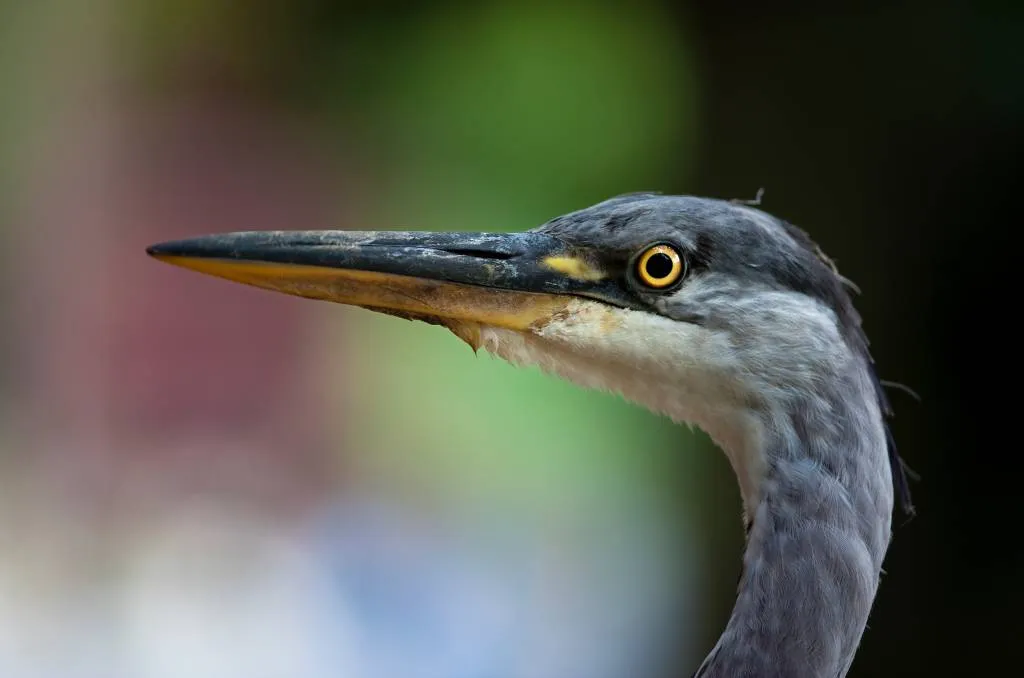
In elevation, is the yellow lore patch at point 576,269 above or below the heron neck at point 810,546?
above

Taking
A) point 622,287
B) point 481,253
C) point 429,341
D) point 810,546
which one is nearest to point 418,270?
point 481,253

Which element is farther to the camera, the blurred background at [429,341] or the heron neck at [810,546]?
the blurred background at [429,341]

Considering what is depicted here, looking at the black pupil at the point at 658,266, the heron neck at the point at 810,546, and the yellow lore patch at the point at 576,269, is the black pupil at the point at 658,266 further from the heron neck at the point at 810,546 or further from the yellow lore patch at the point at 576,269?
the heron neck at the point at 810,546

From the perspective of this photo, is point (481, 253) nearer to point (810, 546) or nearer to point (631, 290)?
point (631, 290)

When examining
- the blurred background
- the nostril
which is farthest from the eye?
the blurred background

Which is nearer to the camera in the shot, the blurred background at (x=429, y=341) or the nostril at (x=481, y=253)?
the nostril at (x=481, y=253)

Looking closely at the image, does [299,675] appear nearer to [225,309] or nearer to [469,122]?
[225,309]

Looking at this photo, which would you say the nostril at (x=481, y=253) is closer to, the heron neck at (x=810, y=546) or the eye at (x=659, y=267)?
the eye at (x=659, y=267)

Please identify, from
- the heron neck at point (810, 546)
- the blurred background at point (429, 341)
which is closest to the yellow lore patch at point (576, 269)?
the heron neck at point (810, 546)

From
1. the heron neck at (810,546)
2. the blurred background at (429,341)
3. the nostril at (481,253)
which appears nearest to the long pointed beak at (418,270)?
the nostril at (481,253)
